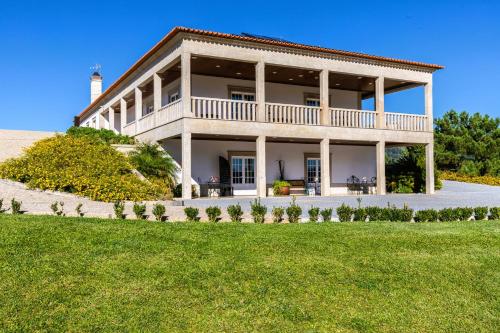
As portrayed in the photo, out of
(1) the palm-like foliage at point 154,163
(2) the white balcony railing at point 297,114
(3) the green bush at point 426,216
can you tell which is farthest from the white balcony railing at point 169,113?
(3) the green bush at point 426,216

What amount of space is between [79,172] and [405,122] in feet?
51.4

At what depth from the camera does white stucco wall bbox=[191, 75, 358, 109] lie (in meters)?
21.2

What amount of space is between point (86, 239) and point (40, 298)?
2131 millimetres

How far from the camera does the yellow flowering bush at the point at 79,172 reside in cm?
1311

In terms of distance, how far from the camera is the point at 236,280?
18.2ft

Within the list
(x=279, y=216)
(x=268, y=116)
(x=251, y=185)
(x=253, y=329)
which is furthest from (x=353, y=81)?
(x=253, y=329)

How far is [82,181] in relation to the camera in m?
13.2

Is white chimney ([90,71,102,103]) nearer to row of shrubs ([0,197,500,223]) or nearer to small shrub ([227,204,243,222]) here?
row of shrubs ([0,197,500,223])

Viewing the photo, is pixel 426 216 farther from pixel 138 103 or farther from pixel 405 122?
pixel 138 103

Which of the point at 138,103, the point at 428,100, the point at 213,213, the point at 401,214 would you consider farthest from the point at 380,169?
the point at 213,213

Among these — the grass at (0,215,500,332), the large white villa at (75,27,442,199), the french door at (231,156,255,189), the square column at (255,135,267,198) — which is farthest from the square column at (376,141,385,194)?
the grass at (0,215,500,332)

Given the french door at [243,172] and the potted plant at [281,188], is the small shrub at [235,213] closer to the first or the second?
the potted plant at [281,188]

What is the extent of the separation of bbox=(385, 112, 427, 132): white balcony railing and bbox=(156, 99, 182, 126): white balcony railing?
33.9 ft

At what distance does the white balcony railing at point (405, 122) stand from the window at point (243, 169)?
6.89 meters
